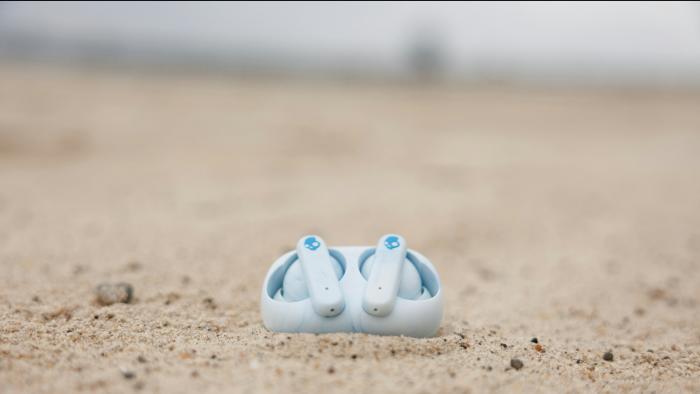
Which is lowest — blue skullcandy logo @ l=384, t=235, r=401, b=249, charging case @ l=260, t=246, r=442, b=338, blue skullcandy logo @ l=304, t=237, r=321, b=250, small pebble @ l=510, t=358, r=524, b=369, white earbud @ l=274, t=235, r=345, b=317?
small pebble @ l=510, t=358, r=524, b=369

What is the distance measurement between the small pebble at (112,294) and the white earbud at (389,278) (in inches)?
54.9

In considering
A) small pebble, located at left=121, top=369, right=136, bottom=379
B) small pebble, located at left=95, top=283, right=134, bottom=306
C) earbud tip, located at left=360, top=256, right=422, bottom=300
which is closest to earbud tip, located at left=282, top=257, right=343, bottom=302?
earbud tip, located at left=360, top=256, right=422, bottom=300

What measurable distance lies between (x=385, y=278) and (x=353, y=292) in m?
0.15

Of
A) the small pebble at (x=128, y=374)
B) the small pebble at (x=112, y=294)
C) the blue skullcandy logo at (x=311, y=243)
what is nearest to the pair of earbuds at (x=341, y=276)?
the blue skullcandy logo at (x=311, y=243)

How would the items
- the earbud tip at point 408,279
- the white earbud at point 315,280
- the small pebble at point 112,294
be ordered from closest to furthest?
1. the white earbud at point 315,280
2. the earbud tip at point 408,279
3. the small pebble at point 112,294

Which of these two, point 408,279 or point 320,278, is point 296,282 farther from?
point 408,279

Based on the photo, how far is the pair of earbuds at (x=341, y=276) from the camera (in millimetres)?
2713

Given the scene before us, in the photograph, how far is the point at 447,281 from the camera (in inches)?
178

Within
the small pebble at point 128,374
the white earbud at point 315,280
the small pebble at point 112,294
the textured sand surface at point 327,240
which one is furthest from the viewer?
the small pebble at point 112,294

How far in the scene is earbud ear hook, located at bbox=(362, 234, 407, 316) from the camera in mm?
2709

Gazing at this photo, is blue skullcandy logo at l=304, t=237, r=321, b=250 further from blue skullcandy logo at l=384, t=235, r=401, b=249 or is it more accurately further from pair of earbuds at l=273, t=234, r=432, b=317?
blue skullcandy logo at l=384, t=235, r=401, b=249

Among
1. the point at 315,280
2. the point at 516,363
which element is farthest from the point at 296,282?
the point at 516,363

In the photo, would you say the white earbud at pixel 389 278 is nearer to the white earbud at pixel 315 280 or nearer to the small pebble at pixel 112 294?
the white earbud at pixel 315 280

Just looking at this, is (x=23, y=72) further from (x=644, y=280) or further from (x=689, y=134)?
(x=644, y=280)
